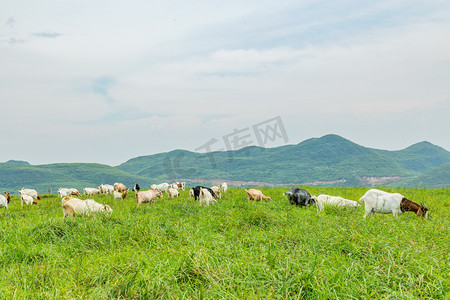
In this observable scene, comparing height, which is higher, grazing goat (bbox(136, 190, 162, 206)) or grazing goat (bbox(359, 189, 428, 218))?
grazing goat (bbox(136, 190, 162, 206))

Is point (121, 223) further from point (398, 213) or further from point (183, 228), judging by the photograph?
point (398, 213)

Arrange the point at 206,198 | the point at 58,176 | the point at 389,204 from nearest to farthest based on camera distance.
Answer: the point at 389,204 < the point at 206,198 < the point at 58,176

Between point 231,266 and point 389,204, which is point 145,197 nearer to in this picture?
point 389,204

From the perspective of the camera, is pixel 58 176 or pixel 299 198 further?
pixel 58 176

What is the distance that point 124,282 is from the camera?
3852 millimetres

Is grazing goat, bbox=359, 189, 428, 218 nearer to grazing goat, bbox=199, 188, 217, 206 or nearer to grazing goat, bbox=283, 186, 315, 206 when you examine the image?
grazing goat, bbox=283, 186, 315, 206

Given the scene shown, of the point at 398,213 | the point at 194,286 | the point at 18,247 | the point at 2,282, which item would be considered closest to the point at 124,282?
the point at 194,286

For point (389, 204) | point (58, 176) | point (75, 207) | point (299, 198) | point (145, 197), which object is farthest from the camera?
point (58, 176)

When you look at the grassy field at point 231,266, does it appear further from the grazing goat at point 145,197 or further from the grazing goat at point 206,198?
the grazing goat at point 145,197

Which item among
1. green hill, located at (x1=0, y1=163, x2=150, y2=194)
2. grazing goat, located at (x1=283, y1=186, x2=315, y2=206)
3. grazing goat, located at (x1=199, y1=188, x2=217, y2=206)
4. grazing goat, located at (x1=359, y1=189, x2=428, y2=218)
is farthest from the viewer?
green hill, located at (x1=0, y1=163, x2=150, y2=194)

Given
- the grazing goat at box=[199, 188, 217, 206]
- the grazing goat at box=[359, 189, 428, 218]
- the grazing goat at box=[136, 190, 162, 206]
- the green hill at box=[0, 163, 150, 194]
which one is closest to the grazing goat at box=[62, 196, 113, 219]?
the grazing goat at box=[199, 188, 217, 206]

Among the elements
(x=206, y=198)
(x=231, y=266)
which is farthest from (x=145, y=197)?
(x=231, y=266)

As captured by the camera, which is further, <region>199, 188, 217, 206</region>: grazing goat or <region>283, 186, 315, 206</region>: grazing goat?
<region>199, 188, 217, 206</region>: grazing goat

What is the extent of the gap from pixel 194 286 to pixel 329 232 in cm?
346
